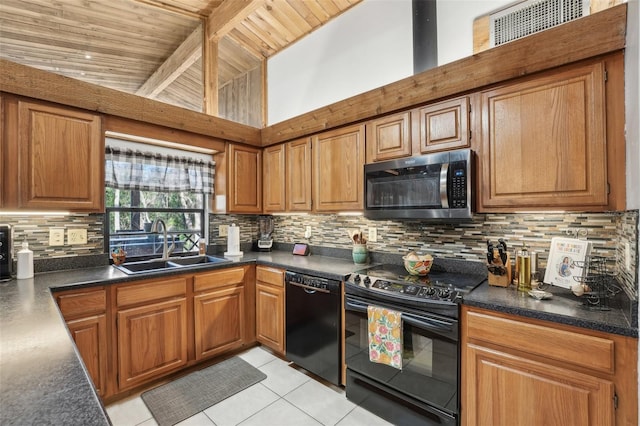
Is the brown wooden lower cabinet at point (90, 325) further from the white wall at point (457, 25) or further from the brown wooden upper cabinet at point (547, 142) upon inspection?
the white wall at point (457, 25)

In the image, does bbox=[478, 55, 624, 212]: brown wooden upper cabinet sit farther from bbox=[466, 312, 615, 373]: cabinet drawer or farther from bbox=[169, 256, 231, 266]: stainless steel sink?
bbox=[169, 256, 231, 266]: stainless steel sink

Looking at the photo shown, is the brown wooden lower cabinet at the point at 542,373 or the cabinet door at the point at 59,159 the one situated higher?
the cabinet door at the point at 59,159

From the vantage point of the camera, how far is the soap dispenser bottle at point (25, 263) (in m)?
2.01

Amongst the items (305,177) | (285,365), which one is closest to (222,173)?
(305,177)

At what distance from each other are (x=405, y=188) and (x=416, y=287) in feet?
2.31

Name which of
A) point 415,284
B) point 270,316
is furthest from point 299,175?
point 415,284

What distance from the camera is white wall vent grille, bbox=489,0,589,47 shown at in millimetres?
1781

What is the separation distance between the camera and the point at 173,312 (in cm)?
241

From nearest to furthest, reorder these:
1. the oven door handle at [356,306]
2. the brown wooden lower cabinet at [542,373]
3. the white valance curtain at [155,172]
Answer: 1. the brown wooden lower cabinet at [542,373]
2. the oven door handle at [356,306]
3. the white valance curtain at [155,172]

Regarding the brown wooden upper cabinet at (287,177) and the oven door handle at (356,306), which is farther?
the brown wooden upper cabinet at (287,177)

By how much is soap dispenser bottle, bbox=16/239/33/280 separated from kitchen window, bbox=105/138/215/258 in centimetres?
61

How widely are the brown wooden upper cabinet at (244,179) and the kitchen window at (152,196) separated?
252 millimetres

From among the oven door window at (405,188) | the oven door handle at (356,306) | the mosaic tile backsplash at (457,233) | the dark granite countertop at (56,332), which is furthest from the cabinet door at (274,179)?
the oven door handle at (356,306)

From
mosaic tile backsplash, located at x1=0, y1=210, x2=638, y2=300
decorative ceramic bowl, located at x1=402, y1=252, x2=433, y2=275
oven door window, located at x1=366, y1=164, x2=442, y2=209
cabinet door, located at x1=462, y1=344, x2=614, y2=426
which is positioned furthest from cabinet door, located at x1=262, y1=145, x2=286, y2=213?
cabinet door, located at x1=462, y1=344, x2=614, y2=426
